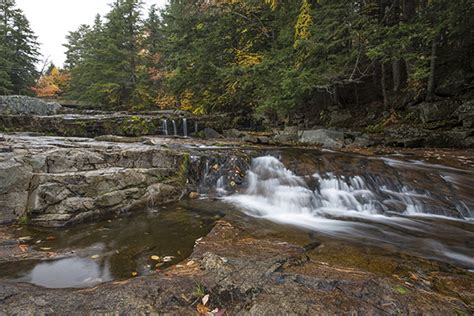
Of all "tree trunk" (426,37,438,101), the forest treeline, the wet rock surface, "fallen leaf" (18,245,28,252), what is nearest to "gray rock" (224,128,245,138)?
the forest treeline

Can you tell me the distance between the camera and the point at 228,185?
6.50 meters

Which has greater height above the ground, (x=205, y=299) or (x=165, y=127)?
(x=165, y=127)

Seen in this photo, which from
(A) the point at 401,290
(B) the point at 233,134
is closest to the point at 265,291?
(A) the point at 401,290

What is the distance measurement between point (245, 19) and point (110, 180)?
11056 mm

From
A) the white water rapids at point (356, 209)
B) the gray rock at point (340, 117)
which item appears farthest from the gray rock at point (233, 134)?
the white water rapids at point (356, 209)

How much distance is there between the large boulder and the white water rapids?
1370cm

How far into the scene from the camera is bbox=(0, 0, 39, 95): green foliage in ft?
79.8

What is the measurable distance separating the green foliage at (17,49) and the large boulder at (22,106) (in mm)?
12139

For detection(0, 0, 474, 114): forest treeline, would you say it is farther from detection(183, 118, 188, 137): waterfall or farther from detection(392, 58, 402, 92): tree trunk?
detection(183, 118, 188, 137): waterfall

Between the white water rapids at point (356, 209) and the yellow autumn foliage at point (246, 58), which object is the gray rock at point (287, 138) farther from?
the white water rapids at point (356, 209)

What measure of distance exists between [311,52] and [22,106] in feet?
49.1

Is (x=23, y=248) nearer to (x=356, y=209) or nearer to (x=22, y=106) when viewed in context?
(x=356, y=209)

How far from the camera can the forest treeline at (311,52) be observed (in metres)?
8.08

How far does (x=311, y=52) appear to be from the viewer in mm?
9344
